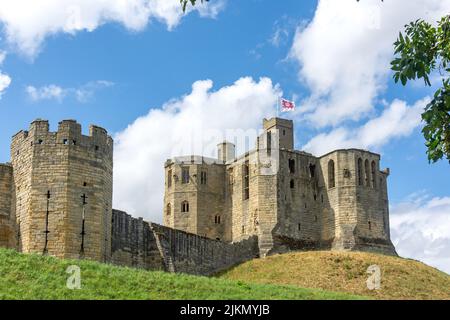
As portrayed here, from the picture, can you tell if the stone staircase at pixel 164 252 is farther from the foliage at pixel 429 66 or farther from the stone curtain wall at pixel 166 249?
the foliage at pixel 429 66

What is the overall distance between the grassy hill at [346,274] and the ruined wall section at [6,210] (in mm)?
19310

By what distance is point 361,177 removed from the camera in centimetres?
6838

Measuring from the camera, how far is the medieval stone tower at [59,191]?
3706cm

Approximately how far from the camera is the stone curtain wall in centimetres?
4484

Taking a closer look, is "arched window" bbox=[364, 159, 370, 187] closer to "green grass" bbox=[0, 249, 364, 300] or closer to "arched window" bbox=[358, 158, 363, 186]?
"arched window" bbox=[358, 158, 363, 186]

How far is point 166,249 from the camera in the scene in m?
49.6

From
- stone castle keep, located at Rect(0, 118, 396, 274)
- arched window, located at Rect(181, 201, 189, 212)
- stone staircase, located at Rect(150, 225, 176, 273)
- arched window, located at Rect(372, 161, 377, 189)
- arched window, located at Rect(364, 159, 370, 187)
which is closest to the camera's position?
stone castle keep, located at Rect(0, 118, 396, 274)

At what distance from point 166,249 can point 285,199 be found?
20040mm

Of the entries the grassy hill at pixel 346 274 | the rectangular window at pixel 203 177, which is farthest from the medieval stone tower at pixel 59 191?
the rectangular window at pixel 203 177

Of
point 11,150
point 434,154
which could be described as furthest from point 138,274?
point 434,154

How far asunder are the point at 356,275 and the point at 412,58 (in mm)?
39671

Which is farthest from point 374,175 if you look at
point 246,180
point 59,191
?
point 59,191

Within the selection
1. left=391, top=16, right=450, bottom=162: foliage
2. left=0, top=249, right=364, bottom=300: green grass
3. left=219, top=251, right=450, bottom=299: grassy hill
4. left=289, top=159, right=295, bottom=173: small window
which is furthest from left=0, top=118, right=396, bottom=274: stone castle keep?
left=391, top=16, right=450, bottom=162: foliage

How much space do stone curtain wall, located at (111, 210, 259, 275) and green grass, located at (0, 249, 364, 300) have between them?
1306 cm
